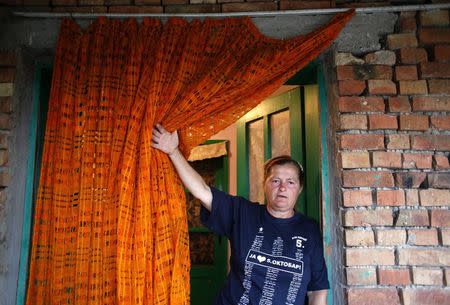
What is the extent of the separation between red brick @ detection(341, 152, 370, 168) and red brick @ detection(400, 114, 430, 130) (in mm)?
275

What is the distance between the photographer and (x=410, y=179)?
6.54 feet

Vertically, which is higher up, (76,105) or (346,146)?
(76,105)

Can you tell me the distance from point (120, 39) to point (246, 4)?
79 centimetres

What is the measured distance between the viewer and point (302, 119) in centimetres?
245

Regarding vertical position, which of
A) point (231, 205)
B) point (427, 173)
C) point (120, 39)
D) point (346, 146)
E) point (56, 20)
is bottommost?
point (231, 205)

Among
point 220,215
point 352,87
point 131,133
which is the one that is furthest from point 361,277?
point 131,133

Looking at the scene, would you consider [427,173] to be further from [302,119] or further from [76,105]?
[76,105]

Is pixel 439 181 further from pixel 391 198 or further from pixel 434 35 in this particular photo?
pixel 434 35

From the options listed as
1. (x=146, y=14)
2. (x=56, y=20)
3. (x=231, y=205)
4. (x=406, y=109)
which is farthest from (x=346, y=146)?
(x=56, y=20)

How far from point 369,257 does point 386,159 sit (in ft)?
1.79

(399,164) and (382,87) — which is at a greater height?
(382,87)

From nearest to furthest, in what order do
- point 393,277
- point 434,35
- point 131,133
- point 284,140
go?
point 131,133, point 393,277, point 434,35, point 284,140

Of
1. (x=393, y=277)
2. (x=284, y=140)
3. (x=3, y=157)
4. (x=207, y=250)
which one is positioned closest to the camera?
(x=393, y=277)

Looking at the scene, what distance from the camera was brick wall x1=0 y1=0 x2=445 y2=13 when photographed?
2.20 metres
